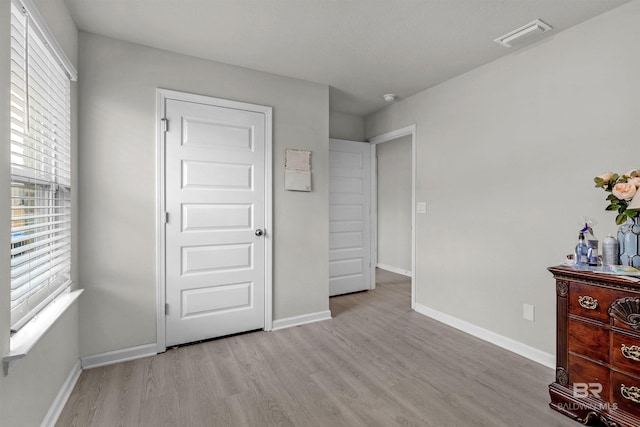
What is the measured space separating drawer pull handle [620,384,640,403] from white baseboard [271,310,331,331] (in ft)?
7.67

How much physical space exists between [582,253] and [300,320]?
2.43 m

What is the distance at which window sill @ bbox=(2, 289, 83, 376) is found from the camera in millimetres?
1288

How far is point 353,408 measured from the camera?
6.38 ft

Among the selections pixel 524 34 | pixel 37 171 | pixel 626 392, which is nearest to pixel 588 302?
pixel 626 392

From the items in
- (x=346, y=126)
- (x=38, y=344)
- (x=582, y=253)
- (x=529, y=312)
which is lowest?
(x=529, y=312)

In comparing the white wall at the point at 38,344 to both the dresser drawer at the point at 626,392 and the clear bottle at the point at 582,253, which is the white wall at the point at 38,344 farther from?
the clear bottle at the point at 582,253

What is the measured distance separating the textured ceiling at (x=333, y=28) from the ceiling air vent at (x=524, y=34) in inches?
1.9

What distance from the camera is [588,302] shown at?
182 centimetres

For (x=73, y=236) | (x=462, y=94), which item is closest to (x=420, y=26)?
(x=462, y=94)

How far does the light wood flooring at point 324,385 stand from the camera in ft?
6.08

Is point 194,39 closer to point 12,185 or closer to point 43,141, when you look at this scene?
point 43,141

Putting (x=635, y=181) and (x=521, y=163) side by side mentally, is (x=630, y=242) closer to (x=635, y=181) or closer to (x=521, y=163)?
(x=635, y=181)

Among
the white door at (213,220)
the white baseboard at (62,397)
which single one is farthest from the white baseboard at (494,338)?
the white baseboard at (62,397)

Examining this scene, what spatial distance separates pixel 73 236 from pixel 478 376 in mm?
3114
